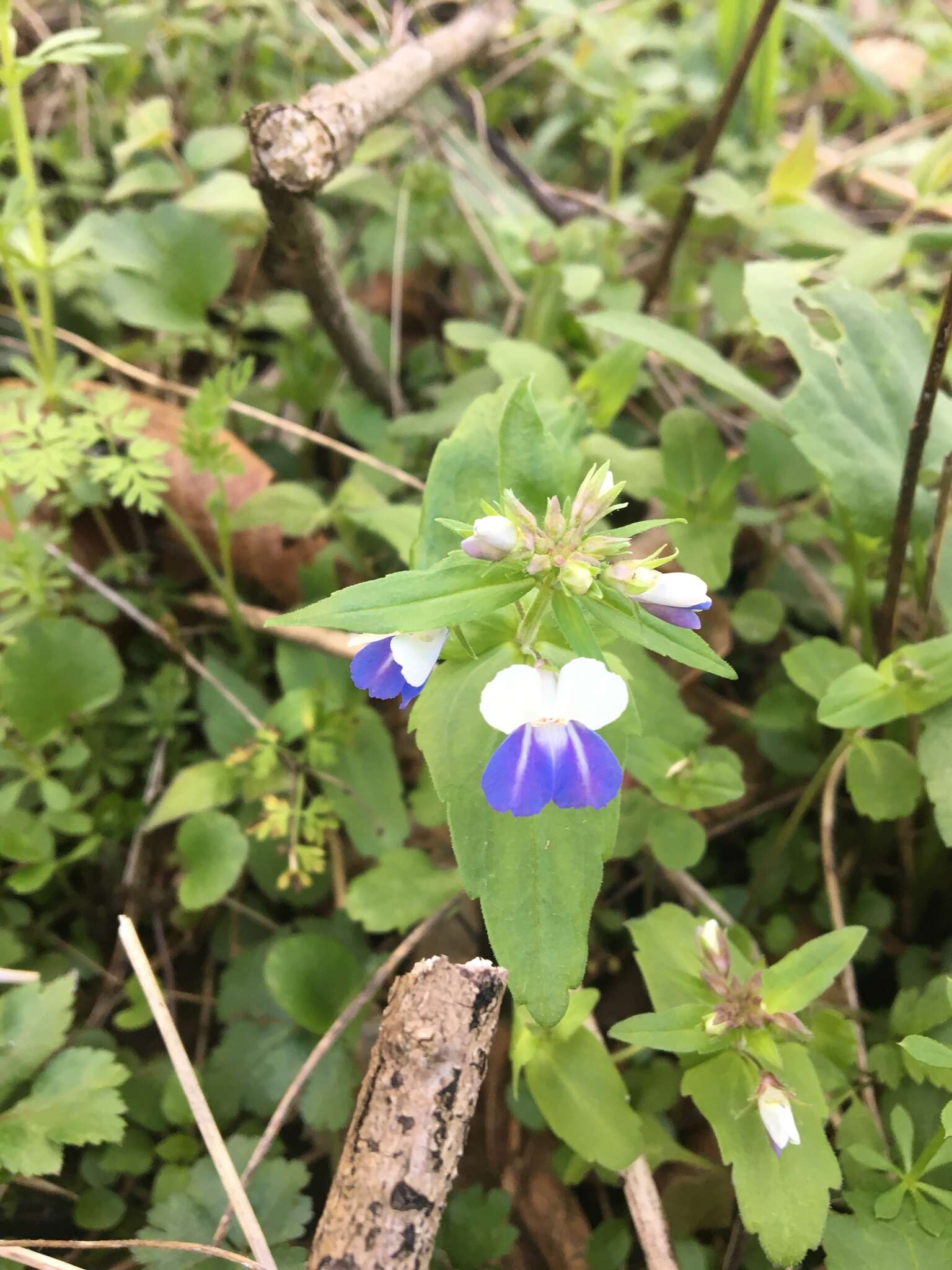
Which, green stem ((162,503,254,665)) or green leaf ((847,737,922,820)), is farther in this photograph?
green stem ((162,503,254,665))

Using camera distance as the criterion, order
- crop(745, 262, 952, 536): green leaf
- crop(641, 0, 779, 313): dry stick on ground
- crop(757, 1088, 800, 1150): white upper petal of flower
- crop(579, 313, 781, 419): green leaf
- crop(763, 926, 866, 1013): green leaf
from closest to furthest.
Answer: crop(757, 1088, 800, 1150): white upper petal of flower, crop(763, 926, 866, 1013): green leaf, crop(745, 262, 952, 536): green leaf, crop(579, 313, 781, 419): green leaf, crop(641, 0, 779, 313): dry stick on ground

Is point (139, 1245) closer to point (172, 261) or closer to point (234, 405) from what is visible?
point (234, 405)

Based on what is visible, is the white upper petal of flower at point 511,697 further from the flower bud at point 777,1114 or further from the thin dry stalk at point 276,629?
the thin dry stalk at point 276,629

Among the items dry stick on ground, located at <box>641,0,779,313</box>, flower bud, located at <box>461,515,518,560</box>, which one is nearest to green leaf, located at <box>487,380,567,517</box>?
flower bud, located at <box>461,515,518,560</box>

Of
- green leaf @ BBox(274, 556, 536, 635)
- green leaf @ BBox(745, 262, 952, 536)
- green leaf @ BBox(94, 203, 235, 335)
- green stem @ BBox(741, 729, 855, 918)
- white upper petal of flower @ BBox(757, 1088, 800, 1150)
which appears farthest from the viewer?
green leaf @ BBox(94, 203, 235, 335)

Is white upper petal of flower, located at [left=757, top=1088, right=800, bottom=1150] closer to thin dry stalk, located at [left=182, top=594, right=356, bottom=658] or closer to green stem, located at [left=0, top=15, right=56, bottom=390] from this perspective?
thin dry stalk, located at [left=182, top=594, right=356, bottom=658]

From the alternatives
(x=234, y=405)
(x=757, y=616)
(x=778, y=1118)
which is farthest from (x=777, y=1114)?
(x=234, y=405)

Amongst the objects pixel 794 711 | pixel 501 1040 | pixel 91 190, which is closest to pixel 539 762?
pixel 501 1040
